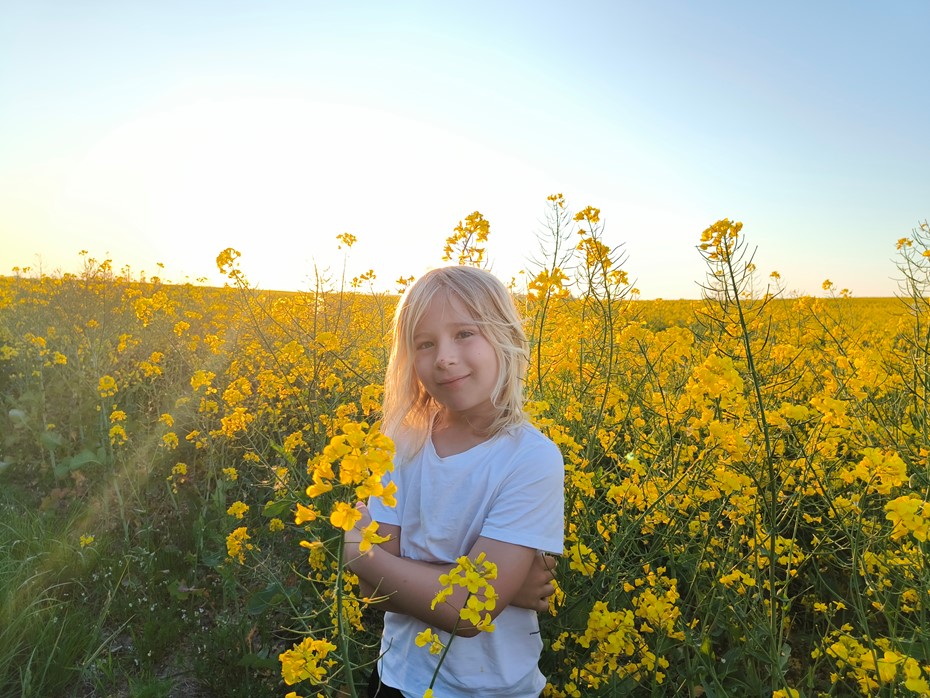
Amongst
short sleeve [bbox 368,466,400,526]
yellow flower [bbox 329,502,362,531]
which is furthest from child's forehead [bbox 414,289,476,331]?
yellow flower [bbox 329,502,362,531]

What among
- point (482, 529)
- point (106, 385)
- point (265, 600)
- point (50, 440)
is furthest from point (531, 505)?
point (50, 440)

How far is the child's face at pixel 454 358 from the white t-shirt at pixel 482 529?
127mm

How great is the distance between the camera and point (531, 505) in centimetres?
129

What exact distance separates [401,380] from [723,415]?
3.31 ft

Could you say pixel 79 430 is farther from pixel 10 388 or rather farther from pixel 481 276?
pixel 481 276

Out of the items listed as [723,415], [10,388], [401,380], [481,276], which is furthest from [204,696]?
[10,388]

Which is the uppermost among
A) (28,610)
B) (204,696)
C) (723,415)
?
(723,415)

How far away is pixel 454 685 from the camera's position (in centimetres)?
133

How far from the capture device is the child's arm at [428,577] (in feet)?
3.96

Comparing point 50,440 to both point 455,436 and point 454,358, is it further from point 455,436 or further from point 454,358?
point 454,358

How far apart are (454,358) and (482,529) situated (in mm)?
Answer: 377

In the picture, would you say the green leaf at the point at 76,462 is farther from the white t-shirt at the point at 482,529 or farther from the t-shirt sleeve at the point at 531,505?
the t-shirt sleeve at the point at 531,505

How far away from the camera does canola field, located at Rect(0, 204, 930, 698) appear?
146 centimetres

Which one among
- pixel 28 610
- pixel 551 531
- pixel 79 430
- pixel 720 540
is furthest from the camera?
pixel 79 430
